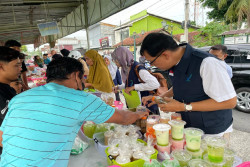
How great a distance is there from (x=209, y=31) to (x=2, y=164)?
1650cm

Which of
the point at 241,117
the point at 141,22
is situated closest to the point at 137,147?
the point at 241,117

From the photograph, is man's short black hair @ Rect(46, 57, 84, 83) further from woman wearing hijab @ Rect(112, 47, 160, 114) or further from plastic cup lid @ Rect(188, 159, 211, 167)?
woman wearing hijab @ Rect(112, 47, 160, 114)

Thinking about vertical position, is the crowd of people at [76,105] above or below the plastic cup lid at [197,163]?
above

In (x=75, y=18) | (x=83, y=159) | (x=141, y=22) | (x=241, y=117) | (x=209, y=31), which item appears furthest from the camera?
(x=141, y=22)

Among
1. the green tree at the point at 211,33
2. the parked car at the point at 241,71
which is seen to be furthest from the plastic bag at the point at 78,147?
the green tree at the point at 211,33

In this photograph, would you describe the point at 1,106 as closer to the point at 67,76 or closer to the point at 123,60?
the point at 67,76

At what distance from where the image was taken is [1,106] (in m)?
1.50

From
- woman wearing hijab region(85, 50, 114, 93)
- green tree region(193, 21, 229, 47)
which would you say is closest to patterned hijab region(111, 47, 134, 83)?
woman wearing hijab region(85, 50, 114, 93)

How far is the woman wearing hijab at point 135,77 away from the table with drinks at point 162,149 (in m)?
0.82

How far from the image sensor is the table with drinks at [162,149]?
102 centimetres

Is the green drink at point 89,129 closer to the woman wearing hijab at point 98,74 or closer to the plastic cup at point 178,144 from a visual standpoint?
the plastic cup at point 178,144

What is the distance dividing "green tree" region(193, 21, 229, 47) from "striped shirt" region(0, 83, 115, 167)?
49.8 ft

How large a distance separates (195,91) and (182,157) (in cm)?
56

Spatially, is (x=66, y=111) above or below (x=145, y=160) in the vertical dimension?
above
